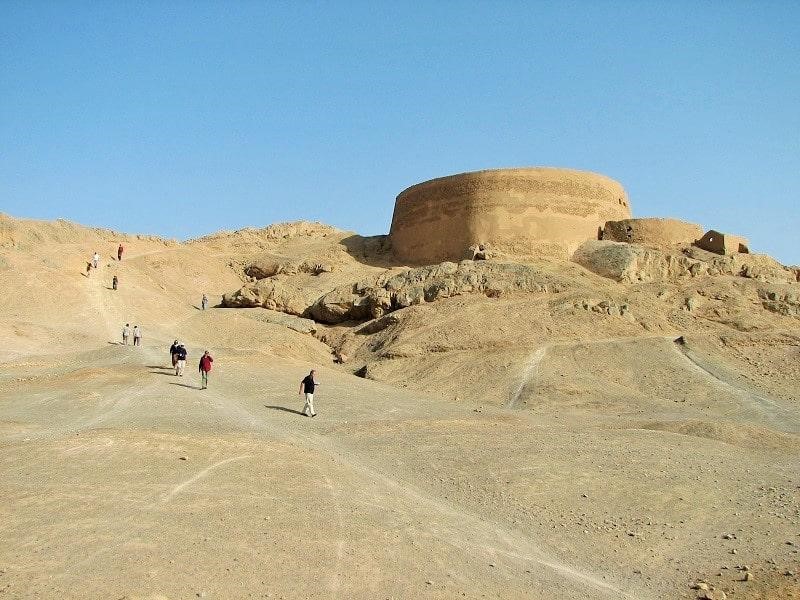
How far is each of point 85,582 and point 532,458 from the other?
23.7 ft

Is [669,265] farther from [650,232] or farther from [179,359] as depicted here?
[179,359]

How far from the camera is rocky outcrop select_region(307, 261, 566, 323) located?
80.8ft

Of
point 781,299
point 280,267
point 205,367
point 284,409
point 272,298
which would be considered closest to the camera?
point 284,409

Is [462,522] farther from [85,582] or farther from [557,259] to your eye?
[557,259]

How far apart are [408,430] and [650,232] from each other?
60.2 feet

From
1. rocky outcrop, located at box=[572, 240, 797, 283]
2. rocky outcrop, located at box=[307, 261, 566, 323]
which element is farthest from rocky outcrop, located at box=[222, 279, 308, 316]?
rocky outcrop, located at box=[572, 240, 797, 283]

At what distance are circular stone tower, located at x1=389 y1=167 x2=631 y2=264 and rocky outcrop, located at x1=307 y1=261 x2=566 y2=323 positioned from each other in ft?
6.18

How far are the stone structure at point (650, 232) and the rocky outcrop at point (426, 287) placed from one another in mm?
4976

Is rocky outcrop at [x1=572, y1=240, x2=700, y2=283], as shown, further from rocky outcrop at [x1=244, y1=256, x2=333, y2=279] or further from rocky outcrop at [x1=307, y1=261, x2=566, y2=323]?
rocky outcrop at [x1=244, y1=256, x2=333, y2=279]

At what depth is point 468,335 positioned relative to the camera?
22.3 meters

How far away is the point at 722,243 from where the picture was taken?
2662cm

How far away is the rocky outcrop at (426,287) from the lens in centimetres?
2464

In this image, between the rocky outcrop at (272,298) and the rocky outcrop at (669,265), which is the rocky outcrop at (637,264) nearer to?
the rocky outcrop at (669,265)

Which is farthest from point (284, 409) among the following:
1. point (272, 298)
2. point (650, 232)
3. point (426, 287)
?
point (650, 232)
